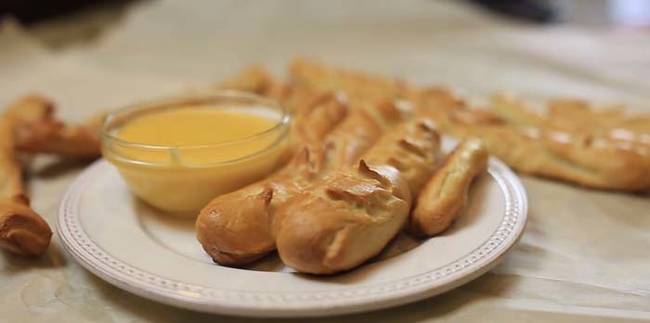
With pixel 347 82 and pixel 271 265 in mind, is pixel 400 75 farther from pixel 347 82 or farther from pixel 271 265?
pixel 271 265

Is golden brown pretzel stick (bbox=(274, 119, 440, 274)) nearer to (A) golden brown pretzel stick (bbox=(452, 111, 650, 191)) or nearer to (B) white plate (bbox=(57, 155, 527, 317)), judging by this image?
(B) white plate (bbox=(57, 155, 527, 317))

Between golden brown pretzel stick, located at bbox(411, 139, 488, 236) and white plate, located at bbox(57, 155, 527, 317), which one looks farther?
golden brown pretzel stick, located at bbox(411, 139, 488, 236)

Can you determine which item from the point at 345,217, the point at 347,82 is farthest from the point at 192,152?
the point at 347,82

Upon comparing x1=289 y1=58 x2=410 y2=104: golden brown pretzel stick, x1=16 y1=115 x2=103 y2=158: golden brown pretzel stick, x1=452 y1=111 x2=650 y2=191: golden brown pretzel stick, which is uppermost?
x1=452 y1=111 x2=650 y2=191: golden brown pretzel stick

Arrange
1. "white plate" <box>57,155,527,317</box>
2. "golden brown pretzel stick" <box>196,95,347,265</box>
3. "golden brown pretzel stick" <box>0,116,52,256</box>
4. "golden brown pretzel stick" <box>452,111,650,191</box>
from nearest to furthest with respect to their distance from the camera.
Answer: "white plate" <box>57,155,527,317</box> → "golden brown pretzel stick" <box>196,95,347,265</box> → "golden brown pretzel stick" <box>0,116,52,256</box> → "golden brown pretzel stick" <box>452,111,650,191</box>

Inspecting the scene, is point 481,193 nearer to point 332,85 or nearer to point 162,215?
point 162,215

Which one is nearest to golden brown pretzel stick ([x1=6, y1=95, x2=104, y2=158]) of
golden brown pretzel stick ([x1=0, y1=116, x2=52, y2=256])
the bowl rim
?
the bowl rim
